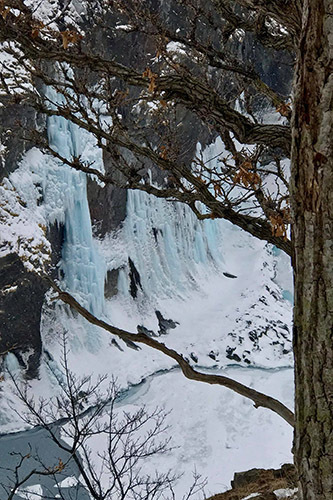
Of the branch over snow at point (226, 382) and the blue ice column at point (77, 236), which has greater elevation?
the blue ice column at point (77, 236)

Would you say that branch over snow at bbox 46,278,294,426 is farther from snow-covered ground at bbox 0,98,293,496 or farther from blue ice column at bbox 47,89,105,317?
blue ice column at bbox 47,89,105,317

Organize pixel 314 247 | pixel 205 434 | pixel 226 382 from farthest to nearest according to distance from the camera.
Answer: pixel 205 434 → pixel 226 382 → pixel 314 247

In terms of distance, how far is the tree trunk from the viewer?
129 centimetres

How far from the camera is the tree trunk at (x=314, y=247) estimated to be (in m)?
1.29

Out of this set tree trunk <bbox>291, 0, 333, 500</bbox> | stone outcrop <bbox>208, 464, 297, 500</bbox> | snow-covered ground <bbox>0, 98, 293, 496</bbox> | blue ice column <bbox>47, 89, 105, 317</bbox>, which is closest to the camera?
tree trunk <bbox>291, 0, 333, 500</bbox>

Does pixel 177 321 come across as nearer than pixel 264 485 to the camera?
No

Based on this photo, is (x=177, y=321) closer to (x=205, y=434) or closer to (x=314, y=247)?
(x=205, y=434)

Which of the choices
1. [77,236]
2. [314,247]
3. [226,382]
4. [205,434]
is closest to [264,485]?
[226,382]

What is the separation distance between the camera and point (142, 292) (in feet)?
63.6

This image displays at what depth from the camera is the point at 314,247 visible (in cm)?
135

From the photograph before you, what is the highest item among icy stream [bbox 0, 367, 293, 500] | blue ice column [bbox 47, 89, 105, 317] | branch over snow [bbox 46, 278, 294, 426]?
blue ice column [bbox 47, 89, 105, 317]

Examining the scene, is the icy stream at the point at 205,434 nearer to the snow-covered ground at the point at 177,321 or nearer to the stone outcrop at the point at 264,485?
the snow-covered ground at the point at 177,321

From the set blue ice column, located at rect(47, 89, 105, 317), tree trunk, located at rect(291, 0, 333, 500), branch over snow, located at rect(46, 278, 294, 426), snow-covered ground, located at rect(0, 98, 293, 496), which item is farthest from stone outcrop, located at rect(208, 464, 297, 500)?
blue ice column, located at rect(47, 89, 105, 317)

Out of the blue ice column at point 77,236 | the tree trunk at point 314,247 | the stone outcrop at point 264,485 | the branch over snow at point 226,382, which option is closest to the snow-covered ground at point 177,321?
the blue ice column at point 77,236
